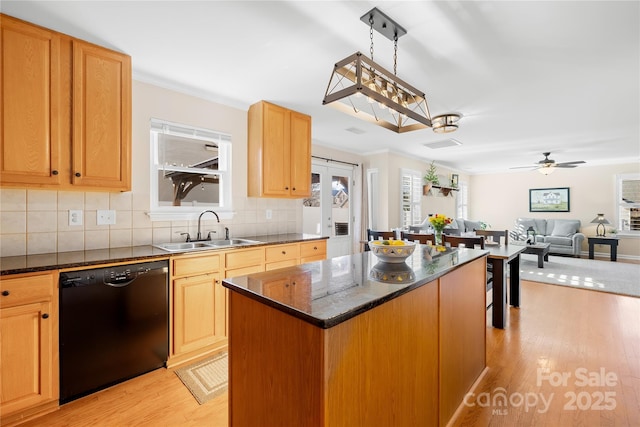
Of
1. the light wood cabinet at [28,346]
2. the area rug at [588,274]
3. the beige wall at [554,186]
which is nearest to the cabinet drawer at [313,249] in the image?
the light wood cabinet at [28,346]

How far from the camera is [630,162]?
711 cm

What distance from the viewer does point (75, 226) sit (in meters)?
2.27

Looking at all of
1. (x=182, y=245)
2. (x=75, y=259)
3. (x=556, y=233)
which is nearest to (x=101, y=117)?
(x=75, y=259)

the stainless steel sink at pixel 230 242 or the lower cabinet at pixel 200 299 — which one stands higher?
the stainless steel sink at pixel 230 242

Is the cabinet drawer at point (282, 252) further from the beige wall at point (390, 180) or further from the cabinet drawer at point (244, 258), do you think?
the beige wall at point (390, 180)

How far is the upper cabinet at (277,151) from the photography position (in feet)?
10.7

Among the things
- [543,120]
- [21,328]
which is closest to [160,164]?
[21,328]

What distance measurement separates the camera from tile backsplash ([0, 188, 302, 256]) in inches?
80.1

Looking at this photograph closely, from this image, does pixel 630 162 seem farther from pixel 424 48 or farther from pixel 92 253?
pixel 92 253

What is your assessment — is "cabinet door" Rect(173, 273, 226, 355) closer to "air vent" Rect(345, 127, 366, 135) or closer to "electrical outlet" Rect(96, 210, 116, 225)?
"electrical outlet" Rect(96, 210, 116, 225)

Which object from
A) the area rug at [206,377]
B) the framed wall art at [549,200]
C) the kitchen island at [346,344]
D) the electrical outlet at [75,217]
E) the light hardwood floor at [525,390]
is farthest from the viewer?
the framed wall art at [549,200]

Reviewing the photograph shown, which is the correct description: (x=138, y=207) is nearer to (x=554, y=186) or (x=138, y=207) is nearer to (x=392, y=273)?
(x=392, y=273)

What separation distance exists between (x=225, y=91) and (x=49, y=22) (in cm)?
134

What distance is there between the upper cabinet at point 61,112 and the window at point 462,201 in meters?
8.59
